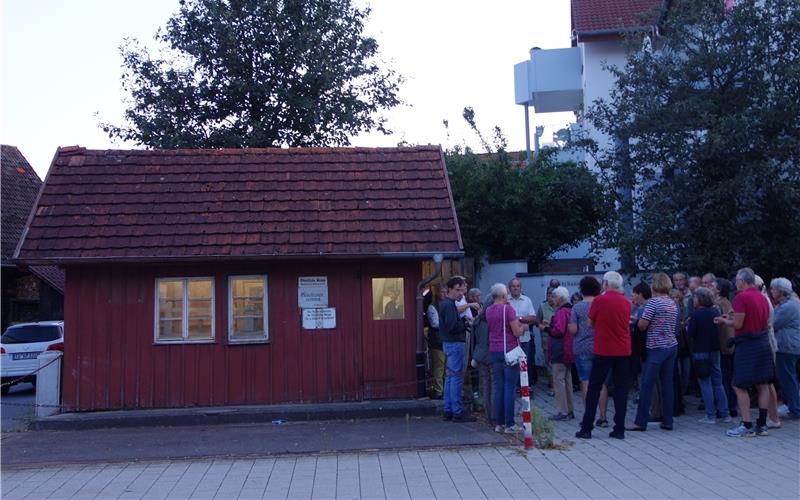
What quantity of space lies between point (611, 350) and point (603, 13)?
18462 mm

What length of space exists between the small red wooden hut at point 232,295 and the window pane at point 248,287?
0.02 m

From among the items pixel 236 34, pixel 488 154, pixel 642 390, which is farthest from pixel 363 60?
pixel 642 390

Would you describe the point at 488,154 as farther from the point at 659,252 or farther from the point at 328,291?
the point at 328,291

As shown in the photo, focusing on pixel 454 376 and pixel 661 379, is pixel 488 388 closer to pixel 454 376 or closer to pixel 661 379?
pixel 454 376

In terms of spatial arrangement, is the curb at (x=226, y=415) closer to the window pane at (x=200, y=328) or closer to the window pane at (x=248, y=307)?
the window pane at (x=200, y=328)

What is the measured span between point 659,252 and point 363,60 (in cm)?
1290

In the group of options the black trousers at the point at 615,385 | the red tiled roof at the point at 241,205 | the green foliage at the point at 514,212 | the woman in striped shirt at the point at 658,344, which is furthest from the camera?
the green foliage at the point at 514,212

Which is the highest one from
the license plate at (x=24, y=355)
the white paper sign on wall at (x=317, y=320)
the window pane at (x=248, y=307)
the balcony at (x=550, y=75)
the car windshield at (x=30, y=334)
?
the balcony at (x=550, y=75)

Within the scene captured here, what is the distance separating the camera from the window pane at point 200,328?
12826mm

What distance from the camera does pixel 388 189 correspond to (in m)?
13.9

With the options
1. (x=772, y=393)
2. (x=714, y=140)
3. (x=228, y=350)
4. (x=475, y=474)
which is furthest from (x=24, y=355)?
(x=772, y=393)

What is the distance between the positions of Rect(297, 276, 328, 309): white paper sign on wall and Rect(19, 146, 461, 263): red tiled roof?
655 millimetres

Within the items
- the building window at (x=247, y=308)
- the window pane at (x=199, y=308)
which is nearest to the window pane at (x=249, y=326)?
the building window at (x=247, y=308)

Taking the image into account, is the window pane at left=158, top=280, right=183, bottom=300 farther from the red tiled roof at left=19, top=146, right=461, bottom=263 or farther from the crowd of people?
the crowd of people
